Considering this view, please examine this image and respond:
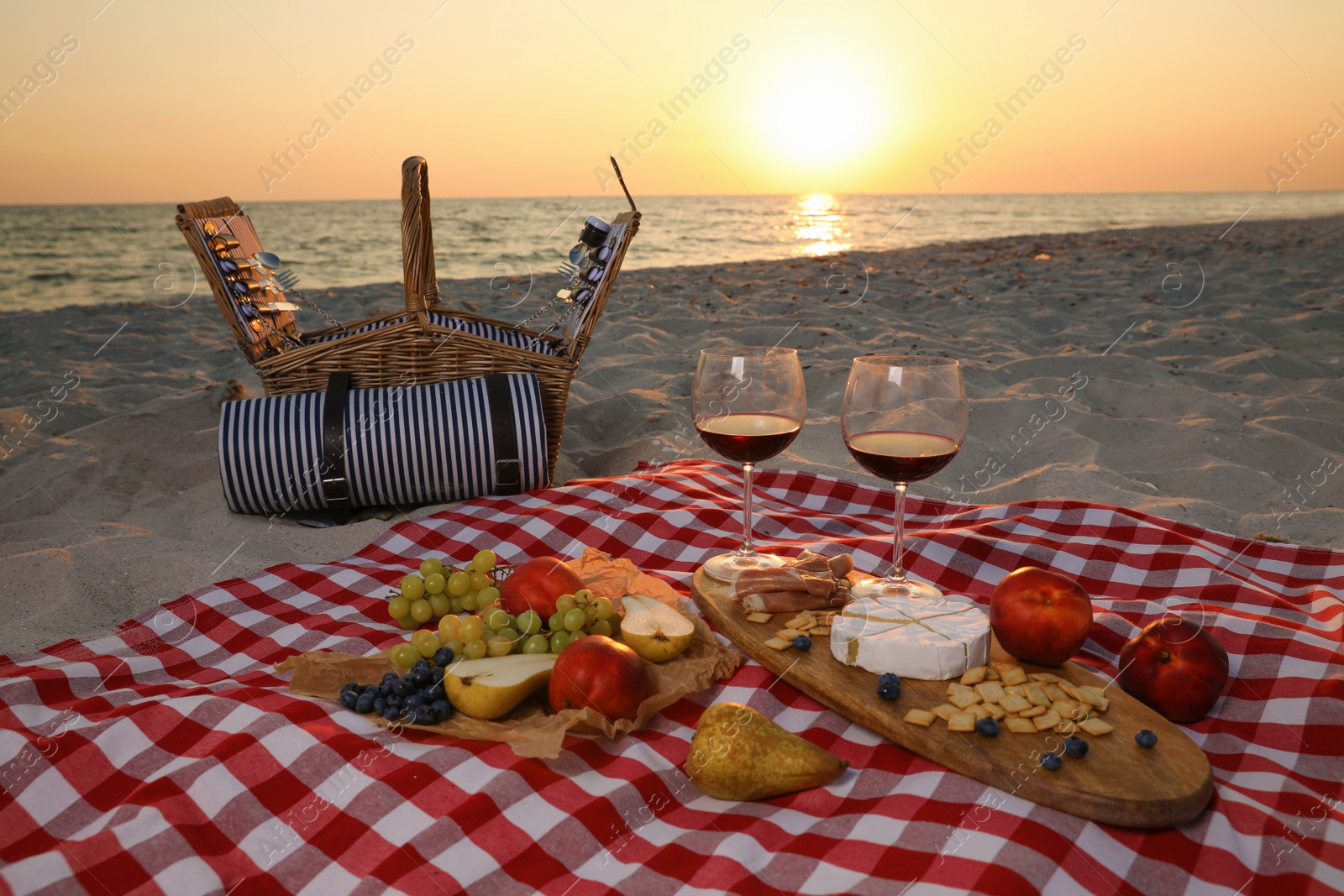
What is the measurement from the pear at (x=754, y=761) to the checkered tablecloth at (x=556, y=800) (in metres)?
0.03

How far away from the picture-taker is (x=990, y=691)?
1455mm

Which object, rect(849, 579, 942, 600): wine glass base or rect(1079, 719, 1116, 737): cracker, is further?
rect(849, 579, 942, 600): wine glass base

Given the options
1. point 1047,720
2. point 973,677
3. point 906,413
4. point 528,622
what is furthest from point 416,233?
point 1047,720

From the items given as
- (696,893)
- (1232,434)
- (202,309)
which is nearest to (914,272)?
(1232,434)

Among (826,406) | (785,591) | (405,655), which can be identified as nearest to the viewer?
(405,655)

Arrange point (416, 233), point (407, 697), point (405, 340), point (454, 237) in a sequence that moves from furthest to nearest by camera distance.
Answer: point (454, 237), point (405, 340), point (416, 233), point (407, 697)

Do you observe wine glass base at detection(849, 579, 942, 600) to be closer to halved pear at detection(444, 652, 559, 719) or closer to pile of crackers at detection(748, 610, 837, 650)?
pile of crackers at detection(748, 610, 837, 650)

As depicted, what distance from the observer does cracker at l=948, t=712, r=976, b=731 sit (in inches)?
54.2

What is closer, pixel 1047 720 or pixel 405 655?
pixel 1047 720

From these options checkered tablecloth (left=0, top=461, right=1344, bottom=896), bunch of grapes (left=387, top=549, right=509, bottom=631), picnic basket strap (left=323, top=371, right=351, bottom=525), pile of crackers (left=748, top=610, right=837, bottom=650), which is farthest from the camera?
picnic basket strap (left=323, top=371, right=351, bottom=525)

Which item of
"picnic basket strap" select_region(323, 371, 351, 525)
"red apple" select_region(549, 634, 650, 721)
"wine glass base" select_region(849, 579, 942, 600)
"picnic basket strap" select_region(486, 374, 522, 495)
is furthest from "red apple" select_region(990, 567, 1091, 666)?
"picnic basket strap" select_region(323, 371, 351, 525)

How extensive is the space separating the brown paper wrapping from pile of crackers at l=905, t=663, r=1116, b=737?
0.43 metres

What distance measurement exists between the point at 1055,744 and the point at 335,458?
99.1 inches

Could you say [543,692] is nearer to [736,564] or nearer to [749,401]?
[736,564]
